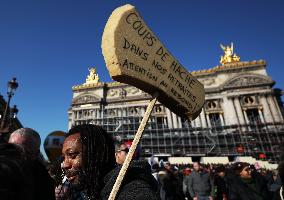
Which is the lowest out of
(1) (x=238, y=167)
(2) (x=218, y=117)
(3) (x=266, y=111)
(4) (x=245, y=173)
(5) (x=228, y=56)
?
(4) (x=245, y=173)

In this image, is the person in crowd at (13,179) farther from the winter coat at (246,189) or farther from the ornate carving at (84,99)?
the ornate carving at (84,99)

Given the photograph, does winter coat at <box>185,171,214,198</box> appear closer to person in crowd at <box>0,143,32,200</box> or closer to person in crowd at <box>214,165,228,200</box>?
person in crowd at <box>214,165,228,200</box>

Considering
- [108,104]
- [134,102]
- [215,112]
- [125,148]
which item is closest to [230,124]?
[215,112]

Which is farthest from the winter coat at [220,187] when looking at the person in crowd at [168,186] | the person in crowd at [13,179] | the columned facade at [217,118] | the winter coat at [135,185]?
the columned facade at [217,118]

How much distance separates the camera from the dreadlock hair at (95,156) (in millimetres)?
1911

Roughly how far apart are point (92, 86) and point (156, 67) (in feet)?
164

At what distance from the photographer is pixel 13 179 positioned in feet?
2.97

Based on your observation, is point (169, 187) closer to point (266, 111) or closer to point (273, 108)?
point (266, 111)

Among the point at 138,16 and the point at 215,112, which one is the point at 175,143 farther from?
the point at 138,16

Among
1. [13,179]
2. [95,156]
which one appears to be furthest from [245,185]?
[13,179]

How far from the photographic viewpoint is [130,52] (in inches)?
65.3

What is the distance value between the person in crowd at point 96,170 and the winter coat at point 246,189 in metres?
4.02

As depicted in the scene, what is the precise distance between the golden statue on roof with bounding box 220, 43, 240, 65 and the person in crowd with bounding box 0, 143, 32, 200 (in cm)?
4828

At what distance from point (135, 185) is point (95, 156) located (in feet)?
1.76
